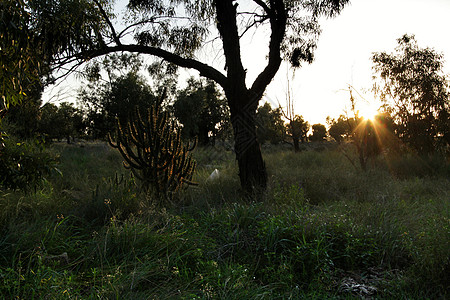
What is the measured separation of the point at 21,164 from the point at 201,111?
2585cm

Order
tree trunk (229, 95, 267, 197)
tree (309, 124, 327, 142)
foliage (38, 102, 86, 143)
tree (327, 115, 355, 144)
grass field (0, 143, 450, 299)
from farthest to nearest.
Answer: tree (309, 124, 327, 142)
foliage (38, 102, 86, 143)
tree (327, 115, 355, 144)
tree trunk (229, 95, 267, 197)
grass field (0, 143, 450, 299)

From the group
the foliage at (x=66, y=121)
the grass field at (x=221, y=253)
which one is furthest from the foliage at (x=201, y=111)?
the grass field at (x=221, y=253)

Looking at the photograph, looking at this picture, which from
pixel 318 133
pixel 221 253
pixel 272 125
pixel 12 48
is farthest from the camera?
pixel 318 133

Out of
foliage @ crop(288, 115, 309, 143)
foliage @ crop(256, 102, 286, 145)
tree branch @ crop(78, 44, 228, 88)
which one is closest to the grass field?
tree branch @ crop(78, 44, 228, 88)

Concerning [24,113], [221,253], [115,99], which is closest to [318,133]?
[115,99]

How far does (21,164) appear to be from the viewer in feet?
12.4

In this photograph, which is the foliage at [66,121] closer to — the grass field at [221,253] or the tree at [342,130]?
the tree at [342,130]

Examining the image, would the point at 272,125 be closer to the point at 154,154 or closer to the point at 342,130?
the point at 342,130

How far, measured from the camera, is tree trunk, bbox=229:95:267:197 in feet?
23.3

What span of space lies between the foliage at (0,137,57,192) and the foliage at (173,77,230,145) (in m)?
22.8

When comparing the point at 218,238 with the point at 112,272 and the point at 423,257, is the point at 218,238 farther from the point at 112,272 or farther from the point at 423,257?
the point at 423,257

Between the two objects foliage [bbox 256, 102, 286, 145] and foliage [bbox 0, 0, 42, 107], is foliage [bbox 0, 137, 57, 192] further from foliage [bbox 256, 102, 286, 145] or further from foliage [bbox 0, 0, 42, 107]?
foliage [bbox 256, 102, 286, 145]

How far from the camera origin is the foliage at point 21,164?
3721mm

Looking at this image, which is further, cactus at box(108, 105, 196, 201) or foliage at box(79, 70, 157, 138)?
foliage at box(79, 70, 157, 138)
